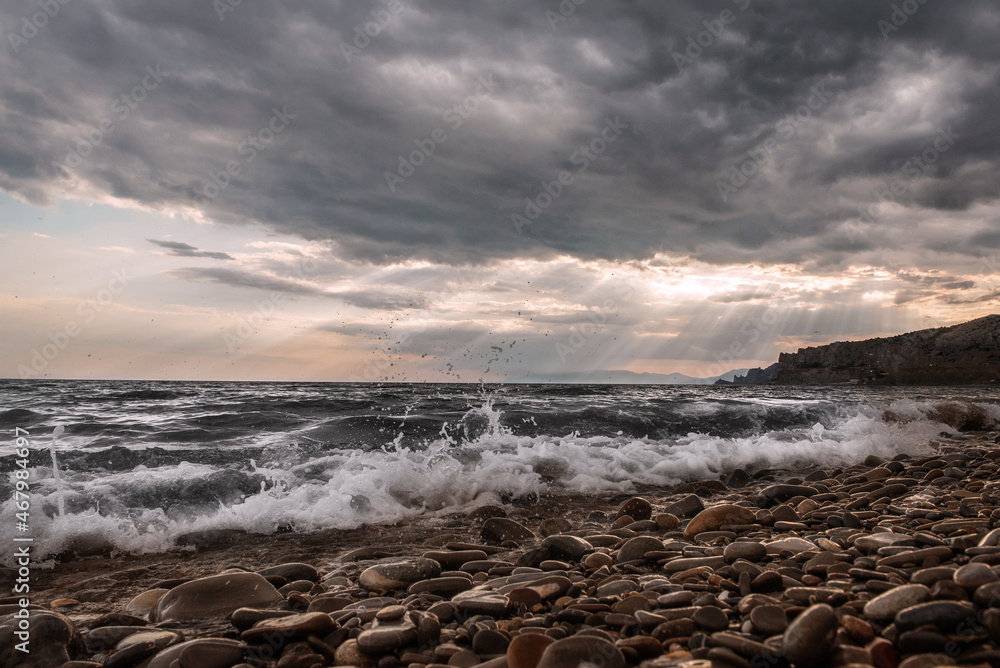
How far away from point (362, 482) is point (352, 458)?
1.08m

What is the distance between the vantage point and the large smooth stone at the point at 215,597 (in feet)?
10.0

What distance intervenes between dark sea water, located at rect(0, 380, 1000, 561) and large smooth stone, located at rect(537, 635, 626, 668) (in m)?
3.61

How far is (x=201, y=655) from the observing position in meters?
2.38

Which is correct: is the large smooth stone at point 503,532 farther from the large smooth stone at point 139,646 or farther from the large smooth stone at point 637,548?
the large smooth stone at point 139,646

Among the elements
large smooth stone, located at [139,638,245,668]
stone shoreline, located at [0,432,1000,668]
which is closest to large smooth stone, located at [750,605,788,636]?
stone shoreline, located at [0,432,1000,668]

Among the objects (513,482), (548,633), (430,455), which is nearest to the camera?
(548,633)

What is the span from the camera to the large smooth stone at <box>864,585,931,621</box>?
2.07m

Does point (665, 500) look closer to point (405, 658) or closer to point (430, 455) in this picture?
point (430, 455)

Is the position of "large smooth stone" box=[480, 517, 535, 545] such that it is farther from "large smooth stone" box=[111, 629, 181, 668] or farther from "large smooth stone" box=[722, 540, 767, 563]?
"large smooth stone" box=[111, 629, 181, 668]

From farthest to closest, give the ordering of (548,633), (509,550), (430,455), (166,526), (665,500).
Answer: (430,455)
(665,500)
(166,526)
(509,550)
(548,633)

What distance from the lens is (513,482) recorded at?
6.46 metres

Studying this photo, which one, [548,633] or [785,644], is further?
[548,633]

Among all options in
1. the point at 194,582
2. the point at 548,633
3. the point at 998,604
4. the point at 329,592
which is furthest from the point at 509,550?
the point at 998,604

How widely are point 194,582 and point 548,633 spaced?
241 centimetres
